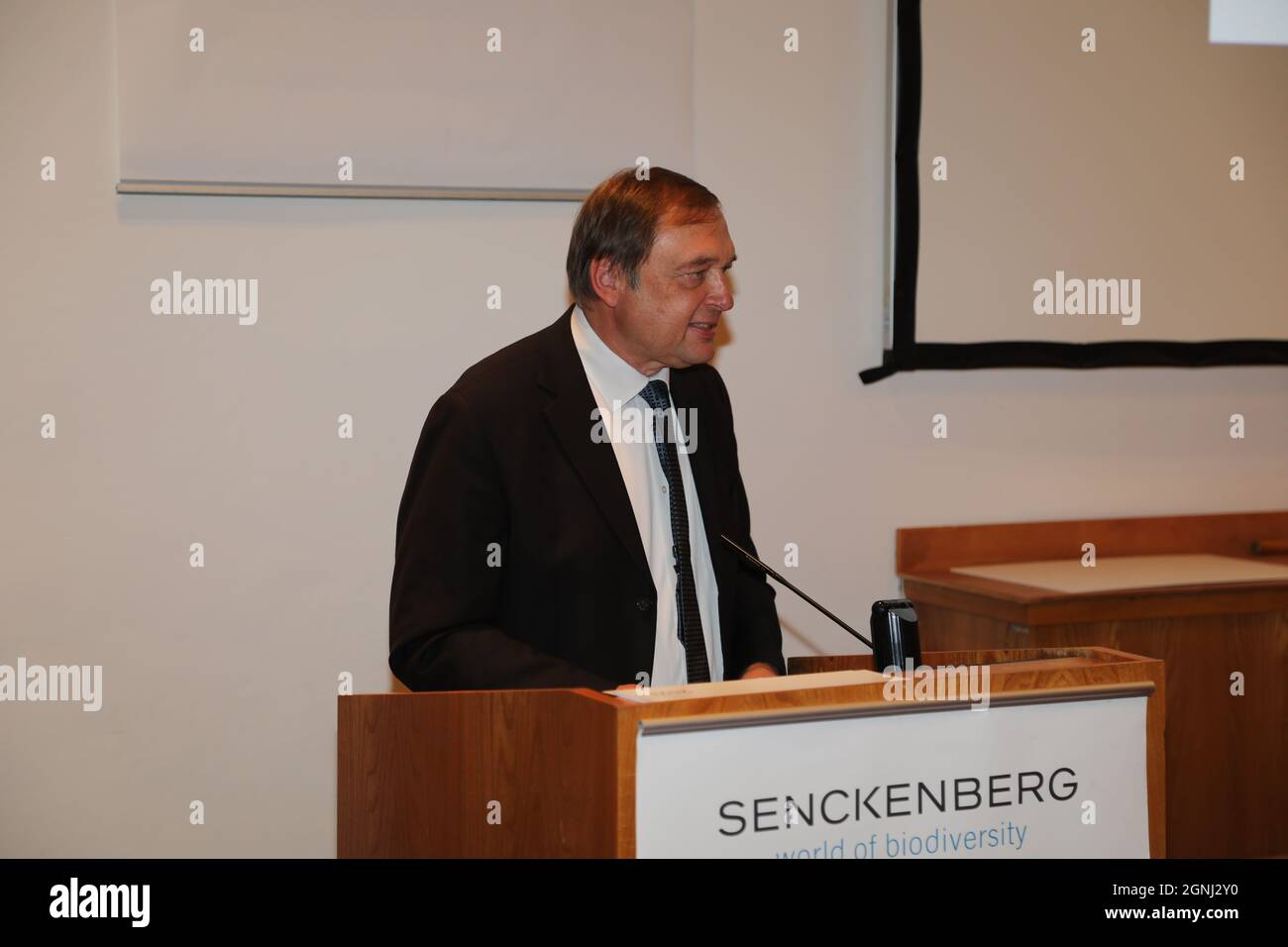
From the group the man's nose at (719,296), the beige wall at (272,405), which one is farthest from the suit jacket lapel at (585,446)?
the beige wall at (272,405)

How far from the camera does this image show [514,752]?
1.58m

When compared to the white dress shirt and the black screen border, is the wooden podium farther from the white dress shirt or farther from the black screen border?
the black screen border

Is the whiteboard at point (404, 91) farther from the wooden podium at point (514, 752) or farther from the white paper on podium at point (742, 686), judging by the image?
the white paper on podium at point (742, 686)

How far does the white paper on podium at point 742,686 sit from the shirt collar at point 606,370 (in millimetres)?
852

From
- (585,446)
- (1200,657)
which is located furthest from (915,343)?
(585,446)

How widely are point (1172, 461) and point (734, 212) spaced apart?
5.03ft

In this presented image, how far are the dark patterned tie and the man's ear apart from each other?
0.22 metres

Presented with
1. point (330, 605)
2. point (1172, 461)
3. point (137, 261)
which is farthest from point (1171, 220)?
point (137, 261)

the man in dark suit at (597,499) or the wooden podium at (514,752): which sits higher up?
the man in dark suit at (597,499)

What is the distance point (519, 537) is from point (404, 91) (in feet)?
4.96

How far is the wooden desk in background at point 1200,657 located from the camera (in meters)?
3.19

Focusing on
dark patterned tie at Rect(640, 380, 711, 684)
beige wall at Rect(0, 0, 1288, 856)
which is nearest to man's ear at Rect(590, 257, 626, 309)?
dark patterned tie at Rect(640, 380, 711, 684)

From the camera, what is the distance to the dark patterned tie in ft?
7.14

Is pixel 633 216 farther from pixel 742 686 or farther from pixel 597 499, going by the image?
pixel 742 686
